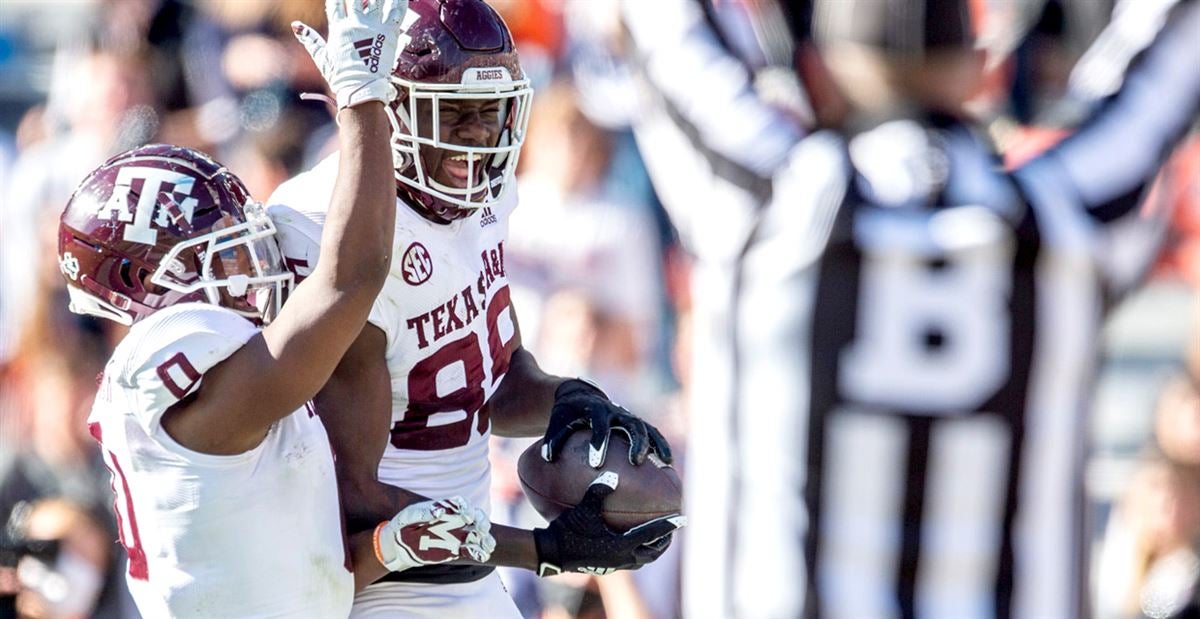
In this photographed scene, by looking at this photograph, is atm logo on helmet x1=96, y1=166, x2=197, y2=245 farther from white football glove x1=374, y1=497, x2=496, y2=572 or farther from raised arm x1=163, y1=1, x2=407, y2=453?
white football glove x1=374, y1=497, x2=496, y2=572

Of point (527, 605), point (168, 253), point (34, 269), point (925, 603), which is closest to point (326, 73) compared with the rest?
point (168, 253)

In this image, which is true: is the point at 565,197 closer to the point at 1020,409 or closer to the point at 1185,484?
the point at 1185,484

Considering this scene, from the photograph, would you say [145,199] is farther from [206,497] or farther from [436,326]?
[436,326]

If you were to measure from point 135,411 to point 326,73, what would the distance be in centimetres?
63

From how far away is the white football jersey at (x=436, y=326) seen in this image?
3.22 metres

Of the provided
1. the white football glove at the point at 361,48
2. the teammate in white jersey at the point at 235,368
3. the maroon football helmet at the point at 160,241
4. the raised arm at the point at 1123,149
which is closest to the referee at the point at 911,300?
the raised arm at the point at 1123,149

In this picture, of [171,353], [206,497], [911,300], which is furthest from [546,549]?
[911,300]

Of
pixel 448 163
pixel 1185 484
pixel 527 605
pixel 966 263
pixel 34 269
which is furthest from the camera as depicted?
pixel 34 269

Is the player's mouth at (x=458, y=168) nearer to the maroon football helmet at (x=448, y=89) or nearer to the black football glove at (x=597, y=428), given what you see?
the maroon football helmet at (x=448, y=89)

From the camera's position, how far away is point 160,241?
2930 millimetres

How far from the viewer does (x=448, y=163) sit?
10.8 ft

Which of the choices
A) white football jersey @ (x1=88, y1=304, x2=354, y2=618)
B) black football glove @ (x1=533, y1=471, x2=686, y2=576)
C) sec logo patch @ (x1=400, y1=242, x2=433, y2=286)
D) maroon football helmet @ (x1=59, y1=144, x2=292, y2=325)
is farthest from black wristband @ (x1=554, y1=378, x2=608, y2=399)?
maroon football helmet @ (x1=59, y1=144, x2=292, y2=325)

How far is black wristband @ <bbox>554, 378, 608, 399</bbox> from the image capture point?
11.6ft

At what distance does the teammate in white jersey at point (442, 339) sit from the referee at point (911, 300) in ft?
1.92
